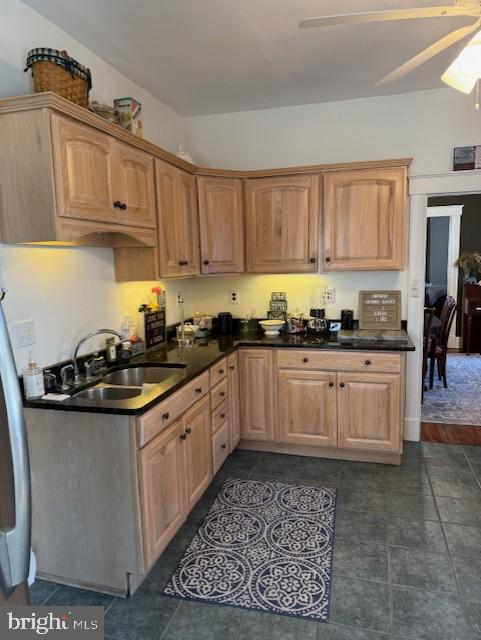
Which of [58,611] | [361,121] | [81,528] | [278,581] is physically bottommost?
[278,581]

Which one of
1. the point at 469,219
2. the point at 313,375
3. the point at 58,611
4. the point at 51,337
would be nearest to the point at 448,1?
the point at 313,375

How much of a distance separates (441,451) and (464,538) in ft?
3.69

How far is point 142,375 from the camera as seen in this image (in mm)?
2703

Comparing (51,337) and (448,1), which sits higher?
(448,1)

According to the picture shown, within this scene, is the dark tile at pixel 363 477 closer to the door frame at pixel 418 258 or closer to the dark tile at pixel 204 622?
the door frame at pixel 418 258

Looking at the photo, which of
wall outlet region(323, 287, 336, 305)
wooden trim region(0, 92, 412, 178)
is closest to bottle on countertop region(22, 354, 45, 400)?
wooden trim region(0, 92, 412, 178)

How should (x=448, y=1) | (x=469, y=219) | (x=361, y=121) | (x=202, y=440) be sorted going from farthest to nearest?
(x=469, y=219)
(x=361, y=121)
(x=202, y=440)
(x=448, y=1)

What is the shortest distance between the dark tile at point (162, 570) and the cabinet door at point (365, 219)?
222 cm

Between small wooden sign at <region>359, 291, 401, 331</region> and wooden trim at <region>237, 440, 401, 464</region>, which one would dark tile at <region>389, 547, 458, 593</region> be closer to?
wooden trim at <region>237, 440, 401, 464</region>

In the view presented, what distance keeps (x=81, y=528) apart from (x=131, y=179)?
5.86ft

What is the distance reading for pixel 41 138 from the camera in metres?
1.81

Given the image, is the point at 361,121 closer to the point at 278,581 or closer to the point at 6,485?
the point at 278,581

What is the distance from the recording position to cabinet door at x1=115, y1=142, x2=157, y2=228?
7.57ft

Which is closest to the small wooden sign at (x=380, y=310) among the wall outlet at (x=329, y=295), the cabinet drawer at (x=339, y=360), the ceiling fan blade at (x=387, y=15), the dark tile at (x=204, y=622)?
the wall outlet at (x=329, y=295)
